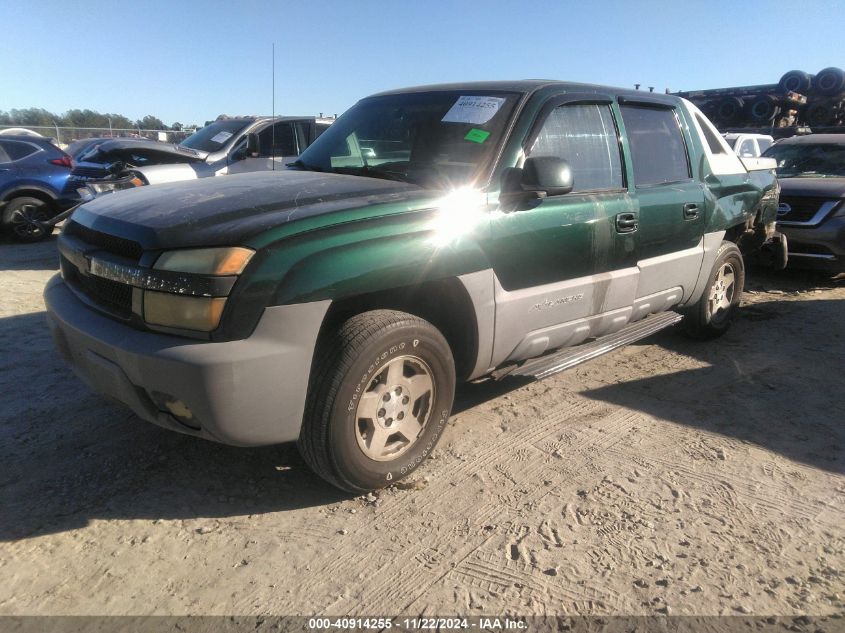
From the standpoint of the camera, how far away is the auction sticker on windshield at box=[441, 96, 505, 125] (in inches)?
134

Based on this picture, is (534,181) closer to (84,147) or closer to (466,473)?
(466,473)

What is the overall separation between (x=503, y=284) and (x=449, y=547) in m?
1.30

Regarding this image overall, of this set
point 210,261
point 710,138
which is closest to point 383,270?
point 210,261

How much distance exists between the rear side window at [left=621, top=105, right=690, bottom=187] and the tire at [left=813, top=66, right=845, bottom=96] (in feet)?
55.4

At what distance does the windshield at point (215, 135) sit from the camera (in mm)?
8836

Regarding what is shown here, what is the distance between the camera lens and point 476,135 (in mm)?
3342

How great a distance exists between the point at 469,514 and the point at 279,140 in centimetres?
742

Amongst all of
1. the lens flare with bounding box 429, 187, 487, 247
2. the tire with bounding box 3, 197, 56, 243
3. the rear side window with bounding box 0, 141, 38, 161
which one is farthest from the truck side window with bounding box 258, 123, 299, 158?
the lens flare with bounding box 429, 187, 487, 247

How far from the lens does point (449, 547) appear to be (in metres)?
2.57

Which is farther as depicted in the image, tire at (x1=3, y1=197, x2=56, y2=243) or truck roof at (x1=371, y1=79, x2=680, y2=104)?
tire at (x1=3, y1=197, x2=56, y2=243)

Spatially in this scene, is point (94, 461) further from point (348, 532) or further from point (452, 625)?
point (452, 625)

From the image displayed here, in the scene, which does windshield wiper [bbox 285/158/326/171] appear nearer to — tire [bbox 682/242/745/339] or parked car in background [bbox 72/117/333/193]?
tire [bbox 682/242/745/339]

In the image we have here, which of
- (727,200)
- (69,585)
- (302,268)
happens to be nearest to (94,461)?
(69,585)

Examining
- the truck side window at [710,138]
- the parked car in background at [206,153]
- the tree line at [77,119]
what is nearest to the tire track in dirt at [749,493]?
the truck side window at [710,138]
